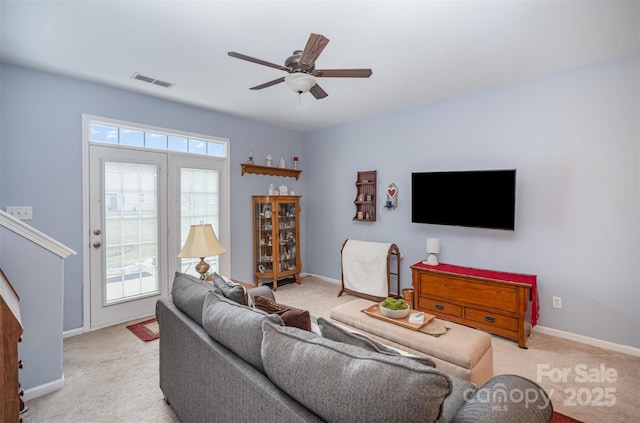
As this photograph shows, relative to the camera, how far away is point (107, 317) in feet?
11.0

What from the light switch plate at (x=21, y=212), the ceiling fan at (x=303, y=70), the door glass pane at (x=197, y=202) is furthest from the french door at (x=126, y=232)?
the ceiling fan at (x=303, y=70)

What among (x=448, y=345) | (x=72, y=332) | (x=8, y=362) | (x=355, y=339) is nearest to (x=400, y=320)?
(x=448, y=345)

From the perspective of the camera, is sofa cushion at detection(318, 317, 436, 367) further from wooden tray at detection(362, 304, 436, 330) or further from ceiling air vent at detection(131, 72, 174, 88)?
ceiling air vent at detection(131, 72, 174, 88)

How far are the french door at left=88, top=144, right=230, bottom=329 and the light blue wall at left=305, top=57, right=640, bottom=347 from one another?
2.97 m

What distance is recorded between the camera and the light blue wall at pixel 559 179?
272 centimetres

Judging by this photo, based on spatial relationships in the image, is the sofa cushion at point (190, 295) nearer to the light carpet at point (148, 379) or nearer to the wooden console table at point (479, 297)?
the light carpet at point (148, 379)

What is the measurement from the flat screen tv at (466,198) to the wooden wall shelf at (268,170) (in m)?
2.20

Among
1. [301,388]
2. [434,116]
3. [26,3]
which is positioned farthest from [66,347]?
[434,116]

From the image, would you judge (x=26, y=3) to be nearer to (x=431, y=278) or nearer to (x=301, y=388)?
(x=301, y=388)

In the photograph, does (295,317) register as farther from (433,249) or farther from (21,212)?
(21,212)

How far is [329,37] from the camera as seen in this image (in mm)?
2355

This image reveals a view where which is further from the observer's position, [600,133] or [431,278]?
[431,278]

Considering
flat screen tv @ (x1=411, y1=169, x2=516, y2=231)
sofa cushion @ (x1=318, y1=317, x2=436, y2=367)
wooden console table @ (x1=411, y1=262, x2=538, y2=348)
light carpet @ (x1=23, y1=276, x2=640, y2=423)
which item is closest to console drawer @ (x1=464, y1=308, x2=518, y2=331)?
wooden console table @ (x1=411, y1=262, x2=538, y2=348)

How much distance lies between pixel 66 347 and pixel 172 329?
6.18ft
